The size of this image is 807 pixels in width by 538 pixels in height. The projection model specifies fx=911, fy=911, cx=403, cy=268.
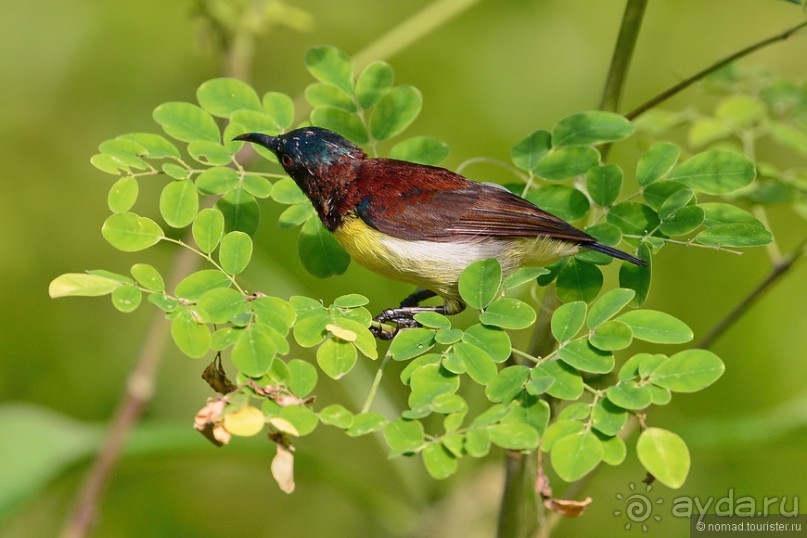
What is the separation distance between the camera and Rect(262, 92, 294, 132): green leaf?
2371 millimetres

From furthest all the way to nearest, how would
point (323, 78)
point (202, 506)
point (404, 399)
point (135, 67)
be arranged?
1. point (135, 67)
2. point (202, 506)
3. point (404, 399)
4. point (323, 78)

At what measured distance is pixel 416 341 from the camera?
180 centimetres

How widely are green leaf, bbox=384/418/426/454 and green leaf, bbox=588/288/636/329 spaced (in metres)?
0.41

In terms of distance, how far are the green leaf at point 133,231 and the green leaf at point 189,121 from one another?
1.25 feet

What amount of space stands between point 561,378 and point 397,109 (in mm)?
999

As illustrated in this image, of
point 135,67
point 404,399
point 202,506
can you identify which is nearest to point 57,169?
point 135,67

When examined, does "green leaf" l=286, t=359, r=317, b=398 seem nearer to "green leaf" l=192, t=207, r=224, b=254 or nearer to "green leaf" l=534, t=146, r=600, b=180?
"green leaf" l=192, t=207, r=224, b=254

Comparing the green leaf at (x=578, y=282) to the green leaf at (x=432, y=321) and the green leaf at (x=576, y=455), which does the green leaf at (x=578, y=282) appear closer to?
the green leaf at (x=432, y=321)

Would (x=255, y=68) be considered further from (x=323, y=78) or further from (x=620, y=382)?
(x=620, y=382)

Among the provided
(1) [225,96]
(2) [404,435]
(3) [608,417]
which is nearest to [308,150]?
(1) [225,96]

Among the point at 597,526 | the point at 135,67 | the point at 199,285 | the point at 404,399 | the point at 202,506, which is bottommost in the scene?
the point at 202,506

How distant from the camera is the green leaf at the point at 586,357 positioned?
1.68m

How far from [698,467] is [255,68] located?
325 cm

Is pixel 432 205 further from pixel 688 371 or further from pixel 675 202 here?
pixel 688 371
